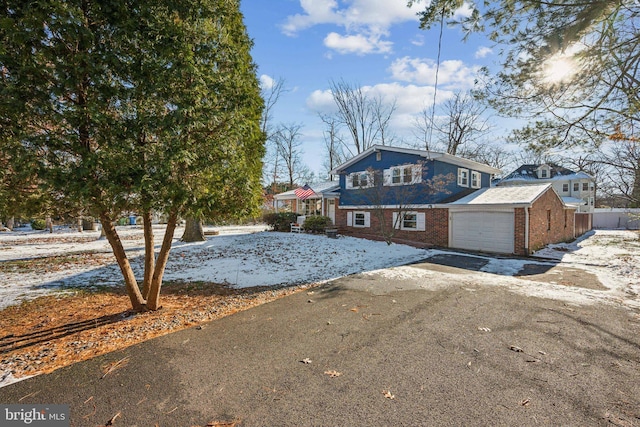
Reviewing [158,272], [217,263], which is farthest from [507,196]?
[158,272]

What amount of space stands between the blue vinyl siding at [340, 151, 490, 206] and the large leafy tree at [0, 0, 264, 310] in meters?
11.8

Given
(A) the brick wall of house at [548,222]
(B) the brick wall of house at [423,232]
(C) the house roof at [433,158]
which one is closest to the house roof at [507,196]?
(A) the brick wall of house at [548,222]

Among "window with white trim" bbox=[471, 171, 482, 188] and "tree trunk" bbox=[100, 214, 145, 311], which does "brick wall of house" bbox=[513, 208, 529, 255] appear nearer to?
"window with white trim" bbox=[471, 171, 482, 188]

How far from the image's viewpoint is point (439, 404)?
2908 mm

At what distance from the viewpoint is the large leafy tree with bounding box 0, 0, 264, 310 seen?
3.47 meters

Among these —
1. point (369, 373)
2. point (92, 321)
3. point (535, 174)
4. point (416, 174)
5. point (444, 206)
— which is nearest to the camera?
point (369, 373)

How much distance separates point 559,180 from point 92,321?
42.3m

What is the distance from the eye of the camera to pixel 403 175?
1678 centimetres

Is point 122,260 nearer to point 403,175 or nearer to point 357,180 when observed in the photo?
point 403,175

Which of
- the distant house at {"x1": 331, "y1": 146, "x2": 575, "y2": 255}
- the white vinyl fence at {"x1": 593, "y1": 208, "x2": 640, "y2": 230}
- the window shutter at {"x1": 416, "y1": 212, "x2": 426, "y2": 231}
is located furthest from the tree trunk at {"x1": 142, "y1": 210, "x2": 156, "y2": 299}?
the white vinyl fence at {"x1": 593, "y1": 208, "x2": 640, "y2": 230}

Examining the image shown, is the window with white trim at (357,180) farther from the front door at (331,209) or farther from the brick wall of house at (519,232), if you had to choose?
the brick wall of house at (519,232)

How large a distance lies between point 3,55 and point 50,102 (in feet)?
1.87

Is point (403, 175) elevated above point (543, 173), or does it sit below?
below

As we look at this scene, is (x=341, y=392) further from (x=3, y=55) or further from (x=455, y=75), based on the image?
(x=455, y=75)
